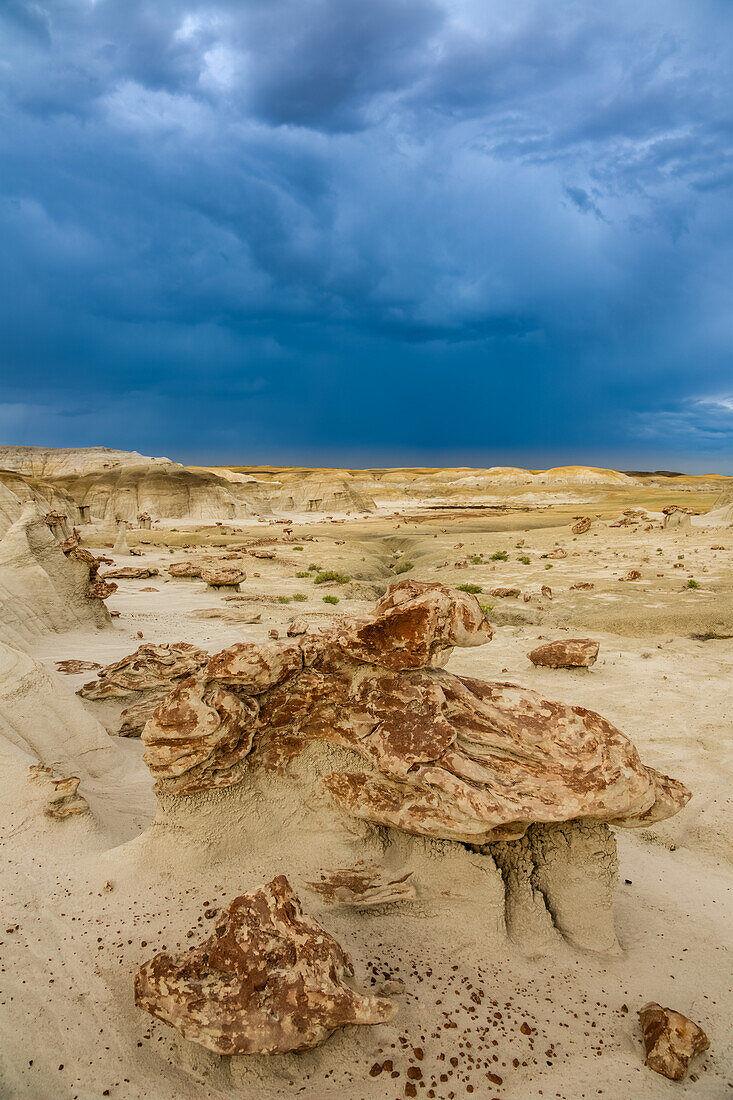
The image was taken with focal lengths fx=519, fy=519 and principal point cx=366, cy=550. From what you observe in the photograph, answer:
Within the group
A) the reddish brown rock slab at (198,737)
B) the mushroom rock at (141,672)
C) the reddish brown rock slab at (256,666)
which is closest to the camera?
the reddish brown rock slab at (198,737)

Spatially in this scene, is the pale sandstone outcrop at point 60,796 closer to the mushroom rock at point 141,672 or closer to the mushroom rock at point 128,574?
the mushroom rock at point 141,672

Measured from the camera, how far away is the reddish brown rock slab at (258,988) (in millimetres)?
2234

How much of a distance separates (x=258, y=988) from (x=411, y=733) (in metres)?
1.48

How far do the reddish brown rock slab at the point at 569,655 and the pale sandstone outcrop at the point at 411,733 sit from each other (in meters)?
5.19

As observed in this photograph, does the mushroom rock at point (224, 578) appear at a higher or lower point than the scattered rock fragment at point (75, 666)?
higher

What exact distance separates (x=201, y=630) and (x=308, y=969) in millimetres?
8999

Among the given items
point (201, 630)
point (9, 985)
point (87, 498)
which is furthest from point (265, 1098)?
point (87, 498)

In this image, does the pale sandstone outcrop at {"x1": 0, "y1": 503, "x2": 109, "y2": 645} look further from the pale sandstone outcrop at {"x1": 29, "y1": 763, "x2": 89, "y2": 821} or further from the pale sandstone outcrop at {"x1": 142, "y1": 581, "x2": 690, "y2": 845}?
the pale sandstone outcrop at {"x1": 142, "y1": 581, "x2": 690, "y2": 845}

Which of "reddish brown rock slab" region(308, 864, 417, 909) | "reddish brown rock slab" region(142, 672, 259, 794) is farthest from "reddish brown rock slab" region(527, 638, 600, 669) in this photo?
"reddish brown rock slab" region(142, 672, 259, 794)

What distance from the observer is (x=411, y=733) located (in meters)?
3.30

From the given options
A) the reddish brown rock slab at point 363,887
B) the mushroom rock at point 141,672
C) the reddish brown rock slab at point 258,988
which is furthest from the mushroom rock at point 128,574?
the reddish brown rock slab at point 258,988

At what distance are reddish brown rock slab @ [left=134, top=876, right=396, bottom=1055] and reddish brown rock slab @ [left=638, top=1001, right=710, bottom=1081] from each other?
1.28 m

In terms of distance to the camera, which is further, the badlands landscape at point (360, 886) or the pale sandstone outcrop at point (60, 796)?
the pale sandstone outcrop at point (60, 796)

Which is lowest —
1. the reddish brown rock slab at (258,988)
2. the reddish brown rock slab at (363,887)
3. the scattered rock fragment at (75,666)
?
the reddish brown rock slab at (363,887)
